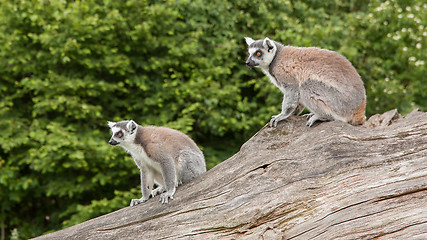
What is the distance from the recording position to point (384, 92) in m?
9.67

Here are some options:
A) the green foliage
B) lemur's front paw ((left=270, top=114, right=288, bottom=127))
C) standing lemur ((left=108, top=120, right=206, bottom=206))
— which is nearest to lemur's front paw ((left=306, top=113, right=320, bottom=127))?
lemur's front paw ((left=270, top=114, right=288, bottom=127))

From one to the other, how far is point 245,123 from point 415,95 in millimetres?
4651

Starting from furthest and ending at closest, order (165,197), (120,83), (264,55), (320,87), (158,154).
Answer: (120,83)
(264,55)
(158,154)
(320,87)
(165,197)

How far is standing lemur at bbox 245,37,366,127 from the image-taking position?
437cm

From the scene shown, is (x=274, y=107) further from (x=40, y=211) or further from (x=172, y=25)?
(x=40, y=211)

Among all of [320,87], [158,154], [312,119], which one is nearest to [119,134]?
[158,154]

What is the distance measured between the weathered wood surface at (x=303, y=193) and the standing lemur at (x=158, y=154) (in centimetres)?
32

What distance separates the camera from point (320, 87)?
14.5 feet

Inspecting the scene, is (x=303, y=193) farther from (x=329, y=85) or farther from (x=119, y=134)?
(x=119, y=134)

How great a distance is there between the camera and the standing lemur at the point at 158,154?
4.73m

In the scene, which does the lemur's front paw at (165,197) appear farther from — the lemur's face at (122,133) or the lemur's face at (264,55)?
the lemur's face at (264,55)

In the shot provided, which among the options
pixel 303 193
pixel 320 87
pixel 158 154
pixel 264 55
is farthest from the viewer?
pixel 264 55

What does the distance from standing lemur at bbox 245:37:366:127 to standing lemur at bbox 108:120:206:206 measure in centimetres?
101

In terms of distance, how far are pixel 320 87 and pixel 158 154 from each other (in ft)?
5.72
